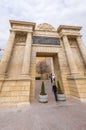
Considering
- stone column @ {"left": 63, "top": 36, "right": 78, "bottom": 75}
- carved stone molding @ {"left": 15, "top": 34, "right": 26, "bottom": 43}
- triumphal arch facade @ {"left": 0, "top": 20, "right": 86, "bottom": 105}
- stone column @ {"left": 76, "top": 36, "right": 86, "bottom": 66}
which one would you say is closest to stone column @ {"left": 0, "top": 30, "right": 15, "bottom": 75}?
triumphal arch facade @ {"left": 0, "top": 20, "right": 86, "bottom": 105}

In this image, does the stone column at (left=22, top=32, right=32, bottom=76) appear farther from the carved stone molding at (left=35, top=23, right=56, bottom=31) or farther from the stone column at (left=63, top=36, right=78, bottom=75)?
the stone column at (left=63, top=36, right=78, bottom=75)

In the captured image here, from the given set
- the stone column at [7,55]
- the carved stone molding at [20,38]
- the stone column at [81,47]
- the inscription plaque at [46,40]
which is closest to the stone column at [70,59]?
the inscription plaque at [46,40]

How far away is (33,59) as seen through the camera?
964cm

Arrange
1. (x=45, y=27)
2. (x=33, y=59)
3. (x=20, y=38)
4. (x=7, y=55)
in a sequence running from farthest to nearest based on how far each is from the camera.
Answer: (x=45, y=27), (x=20, y=38), (x=33, y=59), (x=7, y=55)

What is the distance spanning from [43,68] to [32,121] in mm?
31157

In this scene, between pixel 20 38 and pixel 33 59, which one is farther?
pixel 20 38

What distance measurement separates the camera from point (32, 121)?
13.1ft

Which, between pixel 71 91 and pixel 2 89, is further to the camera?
pixel 71 91

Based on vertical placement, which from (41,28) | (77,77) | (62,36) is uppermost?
(41,28)

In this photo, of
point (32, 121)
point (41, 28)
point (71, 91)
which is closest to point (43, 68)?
point (41, 28)

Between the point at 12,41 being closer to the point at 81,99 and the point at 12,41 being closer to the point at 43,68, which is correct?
the point at 81,99

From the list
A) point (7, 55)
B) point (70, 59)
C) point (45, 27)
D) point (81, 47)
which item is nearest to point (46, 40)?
point (45, 27)

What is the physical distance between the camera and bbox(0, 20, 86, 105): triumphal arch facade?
7232mm

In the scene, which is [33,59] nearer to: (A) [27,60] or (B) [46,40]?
(A) [27,60]
